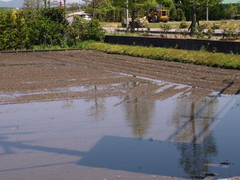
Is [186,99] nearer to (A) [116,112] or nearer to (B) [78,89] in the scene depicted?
(A) [116,112]

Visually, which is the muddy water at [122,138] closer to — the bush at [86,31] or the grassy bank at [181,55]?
the grassy bank at [181,55]

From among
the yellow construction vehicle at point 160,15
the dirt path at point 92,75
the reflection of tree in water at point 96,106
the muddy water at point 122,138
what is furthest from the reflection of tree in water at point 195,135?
the yellow construction vehicle at point 160,15

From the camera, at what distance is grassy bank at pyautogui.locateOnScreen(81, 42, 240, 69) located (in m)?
21.0

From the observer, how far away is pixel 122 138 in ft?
33.9

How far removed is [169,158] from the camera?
883 centimetres

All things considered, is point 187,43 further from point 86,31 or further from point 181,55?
point 86,31

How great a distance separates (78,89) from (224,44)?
945 centimetres

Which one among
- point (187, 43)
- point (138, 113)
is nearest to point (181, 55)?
point (187, 43)

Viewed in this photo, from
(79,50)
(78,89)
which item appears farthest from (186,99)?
(79,50)

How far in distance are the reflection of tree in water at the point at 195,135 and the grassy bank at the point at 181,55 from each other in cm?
714

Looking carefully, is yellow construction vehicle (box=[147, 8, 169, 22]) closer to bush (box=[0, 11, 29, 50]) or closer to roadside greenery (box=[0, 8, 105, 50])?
roadside greenery (box=[0, 8, 105, 50])

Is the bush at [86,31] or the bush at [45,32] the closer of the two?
the bush at [45,32]

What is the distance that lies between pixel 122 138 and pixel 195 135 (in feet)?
5.29

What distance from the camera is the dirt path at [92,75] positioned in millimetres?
16312
